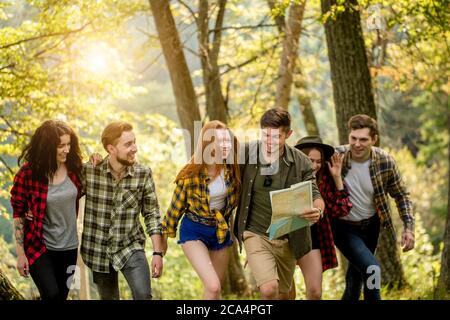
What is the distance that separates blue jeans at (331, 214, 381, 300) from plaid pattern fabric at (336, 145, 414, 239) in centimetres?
18

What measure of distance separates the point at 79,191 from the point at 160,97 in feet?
134

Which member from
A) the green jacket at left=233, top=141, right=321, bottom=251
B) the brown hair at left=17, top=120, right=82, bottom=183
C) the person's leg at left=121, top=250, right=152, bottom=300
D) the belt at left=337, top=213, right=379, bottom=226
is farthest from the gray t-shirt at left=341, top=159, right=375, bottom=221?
the brown hair at left=17, top=120, right=82, bottom=183

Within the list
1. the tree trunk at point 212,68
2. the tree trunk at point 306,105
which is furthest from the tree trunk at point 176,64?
the tree trunk at point 306,105

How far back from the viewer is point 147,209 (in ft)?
18.9

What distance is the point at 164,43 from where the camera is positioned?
10.9 meters

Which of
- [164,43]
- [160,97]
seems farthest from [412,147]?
[164,43]

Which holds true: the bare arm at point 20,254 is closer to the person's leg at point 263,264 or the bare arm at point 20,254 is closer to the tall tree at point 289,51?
the person's leg at point 263,264

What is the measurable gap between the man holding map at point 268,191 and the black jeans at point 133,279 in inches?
33.3

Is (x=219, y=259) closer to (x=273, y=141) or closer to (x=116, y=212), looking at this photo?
(x=116, y=212)

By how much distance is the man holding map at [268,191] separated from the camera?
5.61 m

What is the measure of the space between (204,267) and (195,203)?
1.71 ft

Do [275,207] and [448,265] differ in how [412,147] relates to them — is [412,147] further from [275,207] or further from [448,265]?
[275,207]

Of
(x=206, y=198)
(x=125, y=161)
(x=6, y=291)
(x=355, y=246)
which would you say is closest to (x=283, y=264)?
(x=355, y=246)
